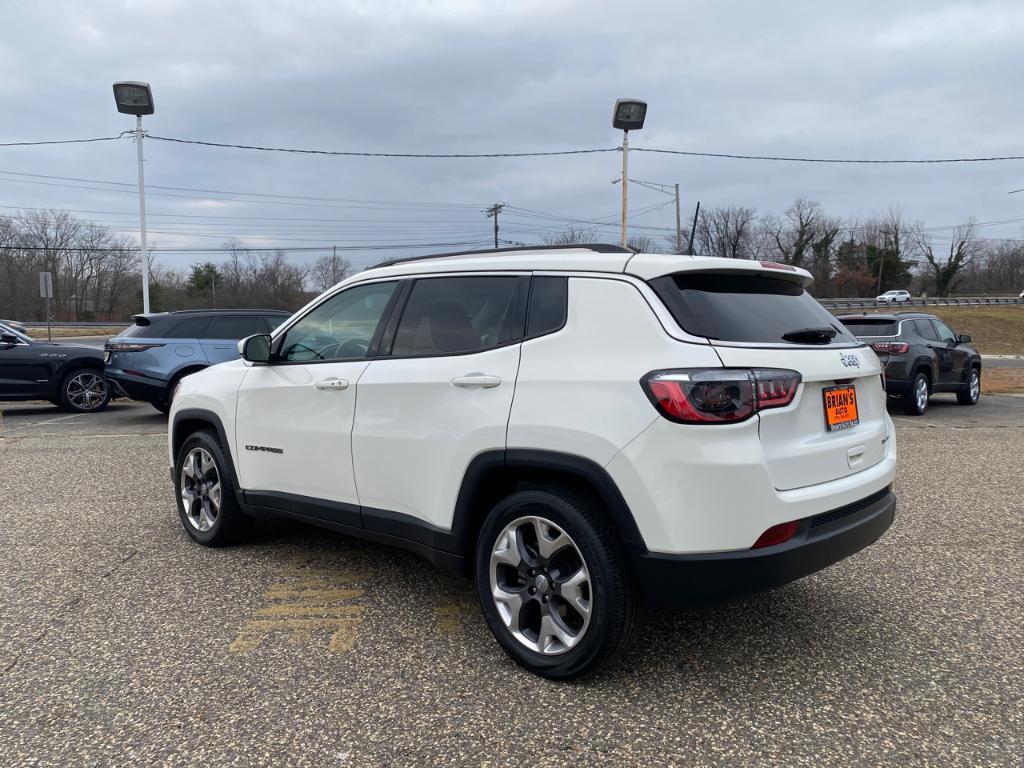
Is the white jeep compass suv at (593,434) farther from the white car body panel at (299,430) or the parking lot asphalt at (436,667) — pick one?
the parking lot asphalt at (436,667)

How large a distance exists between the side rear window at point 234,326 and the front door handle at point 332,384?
732 cm

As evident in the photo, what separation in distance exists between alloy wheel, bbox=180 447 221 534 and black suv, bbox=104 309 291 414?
17.8ft

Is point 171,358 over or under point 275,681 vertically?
over

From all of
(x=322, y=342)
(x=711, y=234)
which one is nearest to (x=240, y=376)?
(x=322, y=342)

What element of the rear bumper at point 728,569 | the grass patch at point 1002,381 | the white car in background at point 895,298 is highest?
the white car in background at point 895,298

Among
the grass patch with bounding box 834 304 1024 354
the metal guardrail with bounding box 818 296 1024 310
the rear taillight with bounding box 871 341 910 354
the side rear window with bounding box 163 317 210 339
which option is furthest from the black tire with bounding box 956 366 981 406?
the metal guardrail with bounding box 818 296 1024 310

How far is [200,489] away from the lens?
4777mm

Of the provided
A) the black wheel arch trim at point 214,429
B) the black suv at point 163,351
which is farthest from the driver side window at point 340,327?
the black suv at point 163,351

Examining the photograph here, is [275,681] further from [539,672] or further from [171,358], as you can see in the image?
[171,358]

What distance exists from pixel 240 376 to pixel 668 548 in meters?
2.87

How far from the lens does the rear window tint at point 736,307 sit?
110 inches

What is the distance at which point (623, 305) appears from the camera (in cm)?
286

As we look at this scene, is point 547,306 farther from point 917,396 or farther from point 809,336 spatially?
point 917,396

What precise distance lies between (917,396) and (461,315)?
10.1 metres
